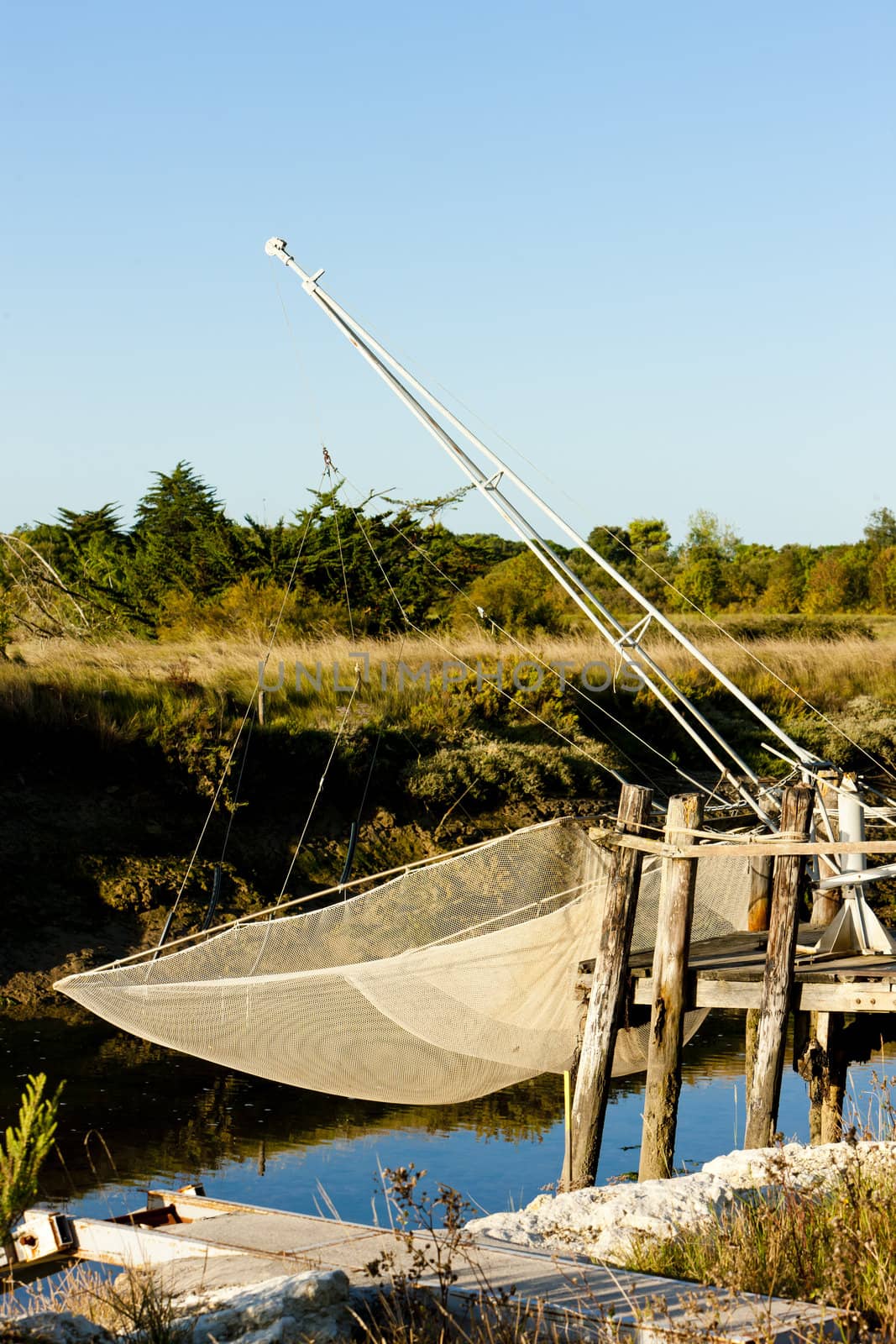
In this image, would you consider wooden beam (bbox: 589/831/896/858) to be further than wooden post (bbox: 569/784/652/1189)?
No

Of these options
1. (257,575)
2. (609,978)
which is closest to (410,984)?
(609,978)

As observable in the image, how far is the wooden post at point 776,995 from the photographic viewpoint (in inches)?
265

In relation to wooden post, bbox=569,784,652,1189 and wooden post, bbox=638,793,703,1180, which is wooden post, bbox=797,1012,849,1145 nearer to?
wooden post, bbox=638,793,703,1180

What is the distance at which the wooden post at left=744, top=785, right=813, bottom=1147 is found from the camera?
265 inches

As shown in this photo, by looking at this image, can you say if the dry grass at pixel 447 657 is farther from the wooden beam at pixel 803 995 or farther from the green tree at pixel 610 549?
the green tree at pixel 610 549

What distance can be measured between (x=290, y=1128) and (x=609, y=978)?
3373 millimetres

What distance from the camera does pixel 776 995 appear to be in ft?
22.2

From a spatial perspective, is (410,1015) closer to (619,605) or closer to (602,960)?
(602,960)

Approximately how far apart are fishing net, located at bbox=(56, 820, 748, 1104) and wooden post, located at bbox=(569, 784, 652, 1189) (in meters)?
0.22

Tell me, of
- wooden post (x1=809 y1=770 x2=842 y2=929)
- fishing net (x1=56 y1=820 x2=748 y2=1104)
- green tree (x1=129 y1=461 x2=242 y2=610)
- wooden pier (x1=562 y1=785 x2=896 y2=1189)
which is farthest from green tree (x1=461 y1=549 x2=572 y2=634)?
wooden pier (x1=562 y1=785 x2=896 y2=1189)

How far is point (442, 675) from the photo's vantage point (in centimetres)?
1917

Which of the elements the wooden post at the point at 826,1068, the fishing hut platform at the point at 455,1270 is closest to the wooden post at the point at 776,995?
the wooden post at the point at 826,1068

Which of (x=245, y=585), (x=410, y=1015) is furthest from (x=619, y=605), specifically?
(x=410, y=1015)

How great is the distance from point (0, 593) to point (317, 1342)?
18.6 meters
